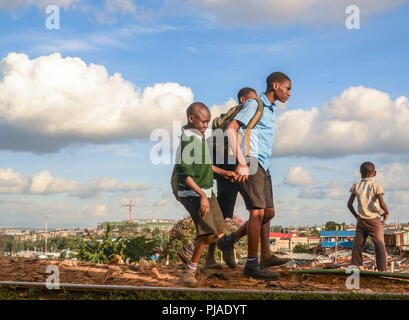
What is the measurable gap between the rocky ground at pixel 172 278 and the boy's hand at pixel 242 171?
1232mm

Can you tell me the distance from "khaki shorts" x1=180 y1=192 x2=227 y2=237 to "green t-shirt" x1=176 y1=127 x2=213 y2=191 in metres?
0.16

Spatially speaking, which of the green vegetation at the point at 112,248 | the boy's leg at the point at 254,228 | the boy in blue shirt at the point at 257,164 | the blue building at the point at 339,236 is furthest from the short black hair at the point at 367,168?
the green vegetation at the point at 112,248

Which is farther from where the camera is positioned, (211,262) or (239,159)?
(211,262)

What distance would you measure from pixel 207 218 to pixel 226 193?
3.11 ft

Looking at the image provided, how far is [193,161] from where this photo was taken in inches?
211

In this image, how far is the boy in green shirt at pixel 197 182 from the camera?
17.6ft

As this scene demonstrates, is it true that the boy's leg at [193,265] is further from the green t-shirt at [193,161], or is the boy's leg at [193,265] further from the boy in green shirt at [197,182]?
the green t-shirt at [193,161]

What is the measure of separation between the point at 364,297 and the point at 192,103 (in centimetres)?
269

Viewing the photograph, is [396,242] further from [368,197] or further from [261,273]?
[261,273]

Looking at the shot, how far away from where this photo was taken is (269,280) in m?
6.01

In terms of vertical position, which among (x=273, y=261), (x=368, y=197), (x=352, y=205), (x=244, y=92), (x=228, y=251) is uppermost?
(x=244, y=92)

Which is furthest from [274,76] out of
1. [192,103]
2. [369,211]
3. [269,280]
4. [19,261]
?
[19,261]

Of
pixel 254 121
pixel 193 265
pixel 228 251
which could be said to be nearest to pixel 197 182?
pixel 193 265
